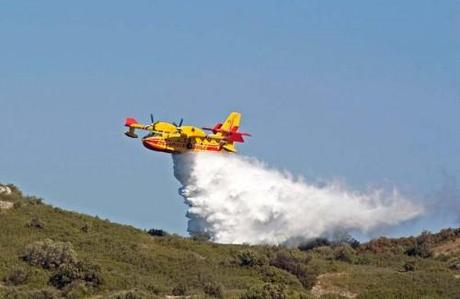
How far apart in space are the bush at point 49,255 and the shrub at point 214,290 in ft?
31.4

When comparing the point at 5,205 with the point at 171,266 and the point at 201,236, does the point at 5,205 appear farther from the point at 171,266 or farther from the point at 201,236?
the point at 171,266

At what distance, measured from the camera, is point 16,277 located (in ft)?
235

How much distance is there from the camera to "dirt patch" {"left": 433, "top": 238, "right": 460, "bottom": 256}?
4144 inches

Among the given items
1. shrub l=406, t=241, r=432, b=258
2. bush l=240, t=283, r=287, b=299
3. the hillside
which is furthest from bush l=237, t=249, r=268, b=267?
shrub l=406, t=241, r=432, b=258

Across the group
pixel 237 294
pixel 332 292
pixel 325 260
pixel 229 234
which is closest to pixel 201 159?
pixel 229 234

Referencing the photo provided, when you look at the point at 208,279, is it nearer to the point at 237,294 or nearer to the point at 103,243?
the point at 237,294

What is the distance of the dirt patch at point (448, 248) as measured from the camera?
105 metres

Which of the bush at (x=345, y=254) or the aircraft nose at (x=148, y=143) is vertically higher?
the aircraft nose at (x=148, y=143)

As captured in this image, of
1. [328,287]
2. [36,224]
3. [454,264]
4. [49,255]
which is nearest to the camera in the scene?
[49,255]

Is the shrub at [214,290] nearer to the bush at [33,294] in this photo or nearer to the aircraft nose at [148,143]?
the bush at [33,294]

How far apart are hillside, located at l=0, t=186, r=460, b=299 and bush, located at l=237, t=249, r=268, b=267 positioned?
7 cm

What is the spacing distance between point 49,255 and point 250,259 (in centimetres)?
1451

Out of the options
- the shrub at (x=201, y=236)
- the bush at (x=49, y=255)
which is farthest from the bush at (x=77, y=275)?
the shrub at (x=201, y=236)

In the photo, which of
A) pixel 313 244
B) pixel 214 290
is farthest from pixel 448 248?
pixel 214 290
